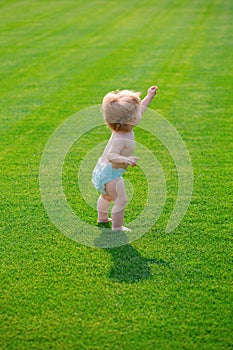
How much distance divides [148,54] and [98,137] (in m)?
5.17

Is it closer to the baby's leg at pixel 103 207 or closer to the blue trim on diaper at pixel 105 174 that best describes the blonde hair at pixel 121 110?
the blue trim on diaper at pixel 105 174

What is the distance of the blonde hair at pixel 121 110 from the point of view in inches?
141

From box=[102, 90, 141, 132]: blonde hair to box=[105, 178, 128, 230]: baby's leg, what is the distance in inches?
15.2

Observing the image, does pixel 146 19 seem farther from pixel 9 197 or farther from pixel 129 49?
pixel 9 197

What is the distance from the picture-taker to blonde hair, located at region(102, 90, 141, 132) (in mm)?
3572

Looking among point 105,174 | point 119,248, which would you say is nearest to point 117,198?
point 105,174

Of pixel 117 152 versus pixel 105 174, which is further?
pixel 105 174

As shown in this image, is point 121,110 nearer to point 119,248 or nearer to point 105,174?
point 105,174

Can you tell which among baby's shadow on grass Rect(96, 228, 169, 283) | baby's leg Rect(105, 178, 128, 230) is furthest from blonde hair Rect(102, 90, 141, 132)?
baby's shadow on grass Rect(96, 228, 169, 283)

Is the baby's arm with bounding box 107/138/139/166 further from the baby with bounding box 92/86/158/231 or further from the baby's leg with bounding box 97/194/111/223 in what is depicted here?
Answer: the baby's leg with bounding box 97/194/111/223

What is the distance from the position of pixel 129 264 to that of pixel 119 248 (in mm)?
249

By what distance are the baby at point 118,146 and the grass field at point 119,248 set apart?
340mm

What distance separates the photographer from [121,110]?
11.7 ft

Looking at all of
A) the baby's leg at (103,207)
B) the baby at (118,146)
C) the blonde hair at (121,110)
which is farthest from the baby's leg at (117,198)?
the blonde hair at (121,110)
